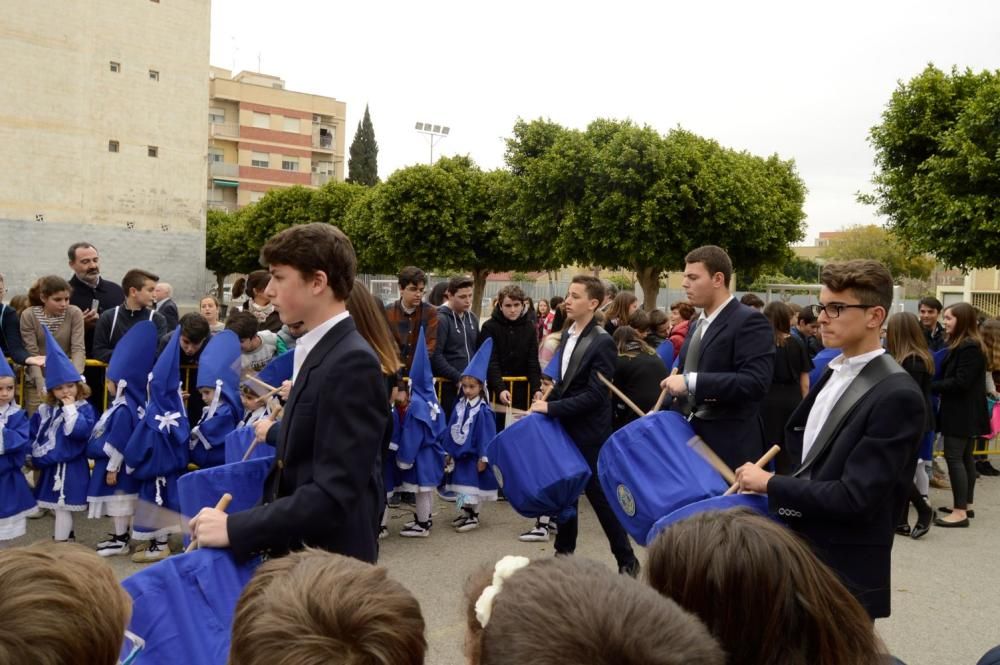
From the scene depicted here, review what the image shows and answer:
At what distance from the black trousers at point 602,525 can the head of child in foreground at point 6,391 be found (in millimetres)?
4131

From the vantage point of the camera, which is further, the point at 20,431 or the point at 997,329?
the point at 997,329

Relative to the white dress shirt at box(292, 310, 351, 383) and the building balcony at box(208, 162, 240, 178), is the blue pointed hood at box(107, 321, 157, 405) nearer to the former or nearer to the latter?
the white dress shirt at box(292, 310, 351, 383)

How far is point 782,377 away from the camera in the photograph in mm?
8023

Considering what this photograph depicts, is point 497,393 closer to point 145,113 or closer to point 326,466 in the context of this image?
point 326,466

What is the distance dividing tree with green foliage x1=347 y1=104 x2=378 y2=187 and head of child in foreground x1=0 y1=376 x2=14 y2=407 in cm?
8489

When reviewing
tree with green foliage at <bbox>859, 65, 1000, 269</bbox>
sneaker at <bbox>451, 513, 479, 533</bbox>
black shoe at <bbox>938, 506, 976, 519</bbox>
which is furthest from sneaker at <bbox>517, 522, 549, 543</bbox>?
tree with green foliage at <bbox>859, 65, 1000, 269</bbox>

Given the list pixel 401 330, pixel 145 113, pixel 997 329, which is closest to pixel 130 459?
pixel 401 330

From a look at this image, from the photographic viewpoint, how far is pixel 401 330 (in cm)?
780

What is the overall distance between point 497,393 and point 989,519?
4917 mm

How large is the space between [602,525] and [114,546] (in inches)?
145

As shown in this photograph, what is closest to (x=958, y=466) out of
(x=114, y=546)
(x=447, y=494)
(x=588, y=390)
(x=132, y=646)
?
(x=588, y=390)

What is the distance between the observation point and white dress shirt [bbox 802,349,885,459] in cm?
317

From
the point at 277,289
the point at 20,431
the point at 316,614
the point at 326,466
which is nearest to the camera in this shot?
the point at 316,614

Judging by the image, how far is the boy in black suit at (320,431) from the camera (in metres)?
2.53
